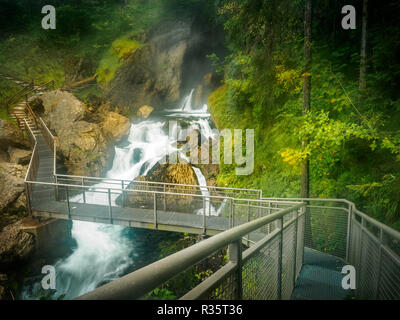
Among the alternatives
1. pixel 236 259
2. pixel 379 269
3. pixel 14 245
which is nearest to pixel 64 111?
pixel 14 245

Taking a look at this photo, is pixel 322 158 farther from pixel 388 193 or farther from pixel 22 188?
pixel 22 188

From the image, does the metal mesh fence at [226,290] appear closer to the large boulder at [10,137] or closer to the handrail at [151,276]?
the handrail at [151,276]

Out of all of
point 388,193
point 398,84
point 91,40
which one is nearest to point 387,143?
point 388,193

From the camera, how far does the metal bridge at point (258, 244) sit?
124 cm

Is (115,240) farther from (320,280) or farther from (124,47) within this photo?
(124,47)

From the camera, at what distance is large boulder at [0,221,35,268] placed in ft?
30.7

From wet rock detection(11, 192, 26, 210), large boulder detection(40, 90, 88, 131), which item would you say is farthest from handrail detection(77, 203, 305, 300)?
large boulder detection(40, 90, 88, 131)

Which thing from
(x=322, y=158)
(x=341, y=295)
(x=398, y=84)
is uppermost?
(x=398, y=84)

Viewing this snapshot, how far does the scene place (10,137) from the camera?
14500mm

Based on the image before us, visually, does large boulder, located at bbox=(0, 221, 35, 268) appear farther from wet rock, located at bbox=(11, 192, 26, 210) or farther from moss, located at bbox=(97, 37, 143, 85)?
moss, located at bbox=(97, 37, 143, 85)

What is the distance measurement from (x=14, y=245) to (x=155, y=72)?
1748 centimetres

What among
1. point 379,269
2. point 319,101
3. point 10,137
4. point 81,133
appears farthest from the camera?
point 81,133

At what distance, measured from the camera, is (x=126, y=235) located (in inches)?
474
